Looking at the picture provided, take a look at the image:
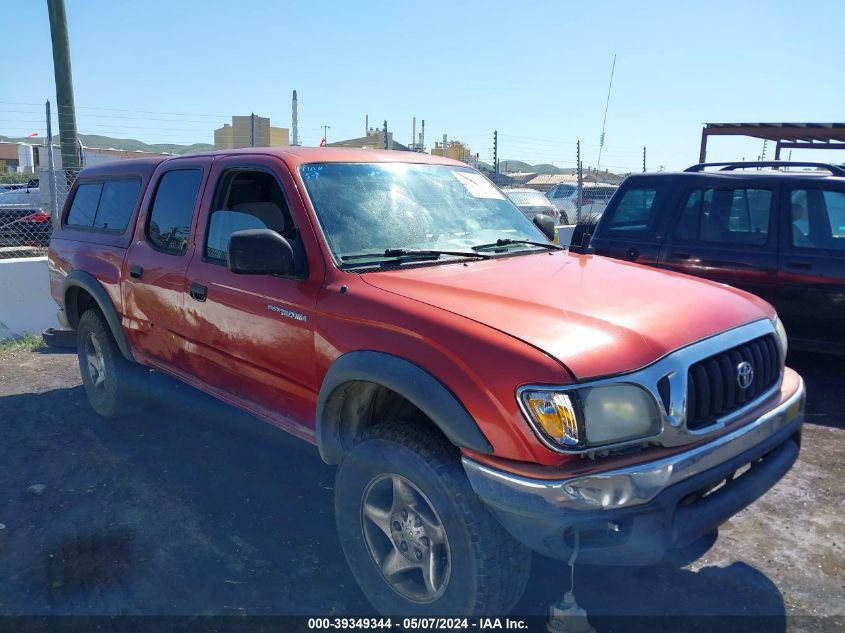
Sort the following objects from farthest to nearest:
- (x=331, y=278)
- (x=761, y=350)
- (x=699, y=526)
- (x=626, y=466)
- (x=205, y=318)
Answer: (x=205, y=318), (x=331, y=278), (x=761, y=350), (x=699, y=526), (x=626, y=466)

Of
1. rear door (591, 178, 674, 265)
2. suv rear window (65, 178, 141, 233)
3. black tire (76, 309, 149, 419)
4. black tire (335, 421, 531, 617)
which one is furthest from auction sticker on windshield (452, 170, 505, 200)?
black tire (76, 309, 149, 419)

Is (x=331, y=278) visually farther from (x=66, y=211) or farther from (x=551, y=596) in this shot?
(x=66, y=211)

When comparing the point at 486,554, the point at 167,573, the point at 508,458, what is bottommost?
the point at 167,573

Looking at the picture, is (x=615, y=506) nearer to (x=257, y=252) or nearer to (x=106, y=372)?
(x=257, y=252)

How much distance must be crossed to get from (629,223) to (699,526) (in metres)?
4.47

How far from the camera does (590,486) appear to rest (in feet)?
7.23

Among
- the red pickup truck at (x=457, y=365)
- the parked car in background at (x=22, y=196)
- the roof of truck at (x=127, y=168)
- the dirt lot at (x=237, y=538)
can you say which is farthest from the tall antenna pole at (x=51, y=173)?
the parked car in background at (x=22, y=196)

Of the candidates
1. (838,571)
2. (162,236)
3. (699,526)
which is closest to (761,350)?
(699,526)

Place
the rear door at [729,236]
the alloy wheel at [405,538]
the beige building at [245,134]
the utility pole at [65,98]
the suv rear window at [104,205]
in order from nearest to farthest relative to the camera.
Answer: the alloy wheel at [405,538] → the suv rear window at [104,205] → the rear door at [729,236] → the utility pole at [65,98] → the beige building at [245,134]

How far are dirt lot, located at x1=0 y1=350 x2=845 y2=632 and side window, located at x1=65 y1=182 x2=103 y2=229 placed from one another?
1.44m

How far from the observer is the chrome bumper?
220 cm

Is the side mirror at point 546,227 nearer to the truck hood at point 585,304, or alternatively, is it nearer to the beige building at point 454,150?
the truck hood at point 585,304

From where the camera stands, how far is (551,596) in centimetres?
307

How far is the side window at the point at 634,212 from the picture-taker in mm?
6340
